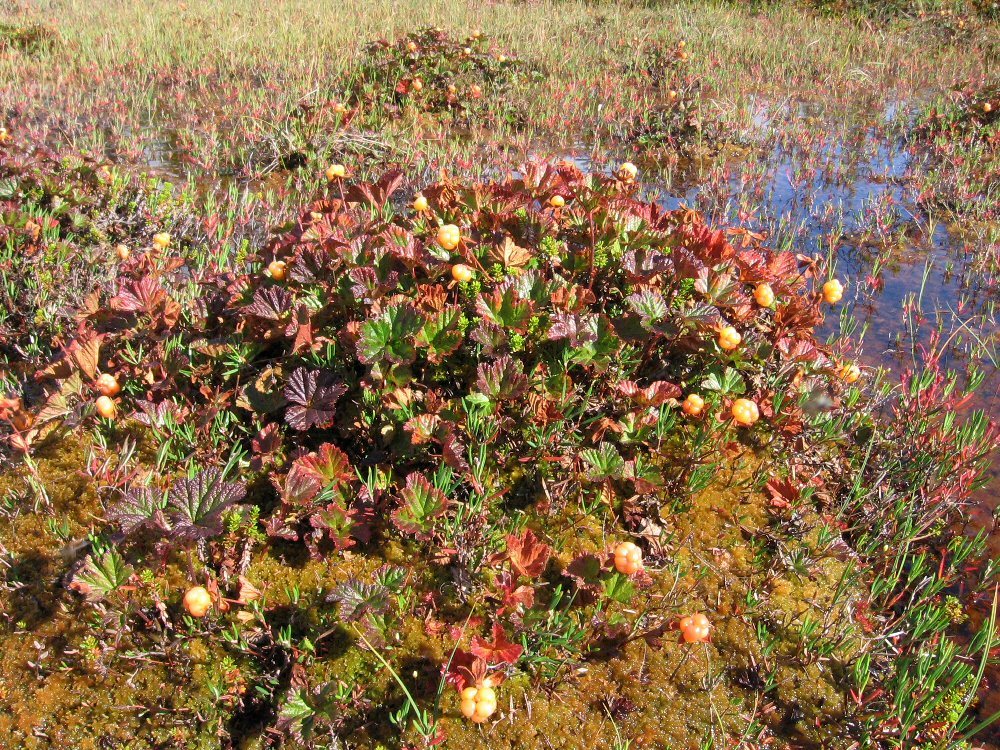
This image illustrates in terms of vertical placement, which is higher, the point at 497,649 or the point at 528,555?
the point at 528,555

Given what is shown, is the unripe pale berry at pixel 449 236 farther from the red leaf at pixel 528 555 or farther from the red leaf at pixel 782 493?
the red leaf at pixel 782 493

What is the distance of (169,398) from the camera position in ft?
9.22

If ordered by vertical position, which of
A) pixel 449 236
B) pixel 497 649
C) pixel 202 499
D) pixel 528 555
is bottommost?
pixel 497 649

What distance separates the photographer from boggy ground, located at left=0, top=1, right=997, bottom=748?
2012 millimetres

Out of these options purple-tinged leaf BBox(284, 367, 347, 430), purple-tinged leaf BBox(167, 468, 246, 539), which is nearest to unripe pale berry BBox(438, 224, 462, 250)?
purple-tinged leaf BBox(284, 367, 347, 430)

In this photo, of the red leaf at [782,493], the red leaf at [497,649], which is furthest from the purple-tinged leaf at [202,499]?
the red leaf at [782,493]

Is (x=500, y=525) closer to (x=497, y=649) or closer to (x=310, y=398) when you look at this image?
(x=497, y=649)

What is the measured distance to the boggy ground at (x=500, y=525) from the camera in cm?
201

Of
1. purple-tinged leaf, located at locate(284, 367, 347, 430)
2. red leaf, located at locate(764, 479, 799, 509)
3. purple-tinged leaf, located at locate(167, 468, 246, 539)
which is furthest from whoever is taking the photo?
red leaf, located at locate(764, 479, 799, 509)

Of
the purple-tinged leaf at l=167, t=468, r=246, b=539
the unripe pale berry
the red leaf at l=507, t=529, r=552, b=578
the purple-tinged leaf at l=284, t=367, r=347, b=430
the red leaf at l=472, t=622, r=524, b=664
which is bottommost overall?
the red leaf at l=472, t=622, r=524, b=664

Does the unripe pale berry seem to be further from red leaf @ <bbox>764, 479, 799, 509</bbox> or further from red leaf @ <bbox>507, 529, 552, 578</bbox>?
red leaf @ <bbox>764, 479, 799, 509</bbox>

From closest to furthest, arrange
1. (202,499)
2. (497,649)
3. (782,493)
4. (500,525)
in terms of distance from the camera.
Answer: (497,649)
(202,499)
(500,525)
(782,493)

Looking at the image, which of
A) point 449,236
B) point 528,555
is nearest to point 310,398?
point 449,236

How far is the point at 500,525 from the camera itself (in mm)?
2441
